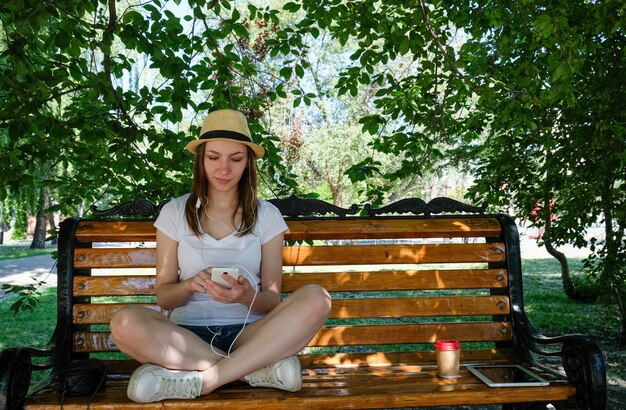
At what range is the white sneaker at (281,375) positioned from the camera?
2.51 metres

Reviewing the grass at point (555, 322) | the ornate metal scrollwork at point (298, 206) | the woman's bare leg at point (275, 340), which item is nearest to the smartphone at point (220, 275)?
the woman's bare leg at point (275, 340)

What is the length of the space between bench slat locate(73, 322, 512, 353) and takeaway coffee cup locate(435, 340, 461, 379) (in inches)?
17.2

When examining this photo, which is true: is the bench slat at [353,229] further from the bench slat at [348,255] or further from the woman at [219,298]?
the woman at [219,298]

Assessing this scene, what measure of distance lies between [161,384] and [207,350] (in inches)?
9.3

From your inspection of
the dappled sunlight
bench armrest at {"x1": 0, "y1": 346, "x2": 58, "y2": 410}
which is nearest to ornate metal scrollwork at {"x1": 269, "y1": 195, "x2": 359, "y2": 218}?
the dappled sunlight

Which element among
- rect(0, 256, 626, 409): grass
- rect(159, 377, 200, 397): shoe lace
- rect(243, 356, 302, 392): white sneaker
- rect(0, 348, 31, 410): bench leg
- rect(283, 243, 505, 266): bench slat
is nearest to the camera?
rect(0, 348, 31, 410): bench leg

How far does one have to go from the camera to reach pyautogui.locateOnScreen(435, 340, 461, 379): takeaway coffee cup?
2805mm

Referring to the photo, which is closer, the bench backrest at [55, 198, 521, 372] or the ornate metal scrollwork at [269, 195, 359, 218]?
the bench backrest at [55, 198, 521, 372]

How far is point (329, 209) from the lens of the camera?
→ 3.39 metres

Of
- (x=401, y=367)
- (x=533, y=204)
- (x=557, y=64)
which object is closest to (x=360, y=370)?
(x=401, y=367)

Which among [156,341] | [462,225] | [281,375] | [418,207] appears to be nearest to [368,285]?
[418,207]

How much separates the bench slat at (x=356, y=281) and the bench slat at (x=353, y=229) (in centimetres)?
20

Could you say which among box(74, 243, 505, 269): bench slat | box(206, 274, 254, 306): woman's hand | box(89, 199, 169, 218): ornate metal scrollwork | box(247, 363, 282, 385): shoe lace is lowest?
box(247, 363, 282, 385): shoe lace

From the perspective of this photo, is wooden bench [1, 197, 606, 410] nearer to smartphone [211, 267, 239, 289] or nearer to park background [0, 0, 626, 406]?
smartphone [211, 267, 239, 289]
